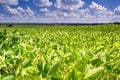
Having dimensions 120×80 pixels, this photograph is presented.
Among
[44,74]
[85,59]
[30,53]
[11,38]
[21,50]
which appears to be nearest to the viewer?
[44,74]

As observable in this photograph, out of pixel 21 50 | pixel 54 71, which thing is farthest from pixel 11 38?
pixel 54 71

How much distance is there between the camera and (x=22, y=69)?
4.55ft

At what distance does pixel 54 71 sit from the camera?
1.01 metres

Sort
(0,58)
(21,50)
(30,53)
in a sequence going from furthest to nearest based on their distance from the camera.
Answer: (21,50) < (30,53) < (0,58)

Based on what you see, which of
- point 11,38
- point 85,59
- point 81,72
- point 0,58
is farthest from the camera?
point 11,38

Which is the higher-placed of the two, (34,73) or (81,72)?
(81,72)

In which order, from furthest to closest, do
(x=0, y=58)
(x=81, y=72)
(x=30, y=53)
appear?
(x=30, y=53) < (x=0, y=58) < (x=81, y=72)

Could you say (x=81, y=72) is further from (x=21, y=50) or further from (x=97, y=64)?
(x=21, y=50)

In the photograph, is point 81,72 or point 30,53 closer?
point 81,72

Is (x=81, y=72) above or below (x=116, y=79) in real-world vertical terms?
above

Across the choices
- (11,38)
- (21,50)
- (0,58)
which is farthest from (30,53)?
(11,38)

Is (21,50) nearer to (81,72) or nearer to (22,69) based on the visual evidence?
(22,69)

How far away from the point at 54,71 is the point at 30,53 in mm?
972

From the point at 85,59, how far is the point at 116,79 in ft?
0.68
